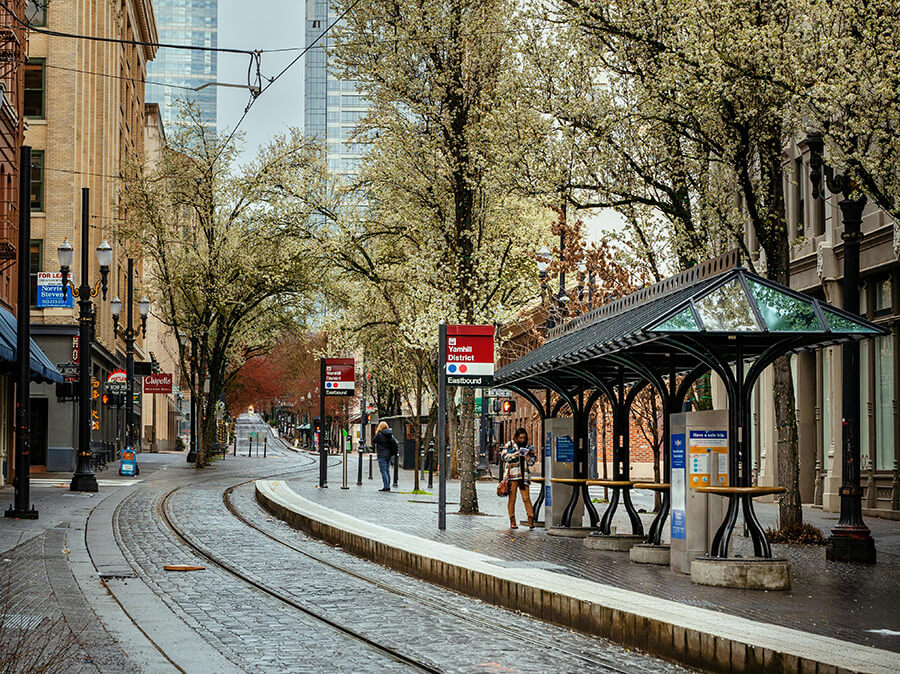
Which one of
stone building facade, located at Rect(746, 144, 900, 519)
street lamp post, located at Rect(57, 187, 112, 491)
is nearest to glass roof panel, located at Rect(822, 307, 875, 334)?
stone building facade, located at Rect(746, 144, 900, 519)

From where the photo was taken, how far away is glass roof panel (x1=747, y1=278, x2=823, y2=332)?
13297mm

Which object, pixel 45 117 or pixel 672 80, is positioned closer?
pixel 672 80

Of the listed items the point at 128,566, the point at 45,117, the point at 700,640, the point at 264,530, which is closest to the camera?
the point at 700,640

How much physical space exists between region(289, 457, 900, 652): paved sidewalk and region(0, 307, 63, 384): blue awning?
761 cm

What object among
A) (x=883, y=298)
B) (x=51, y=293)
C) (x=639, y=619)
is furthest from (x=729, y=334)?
(x=51, y=293)

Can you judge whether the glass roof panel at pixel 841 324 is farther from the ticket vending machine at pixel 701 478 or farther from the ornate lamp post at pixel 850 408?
the ornate lamp post at pixel 850 408

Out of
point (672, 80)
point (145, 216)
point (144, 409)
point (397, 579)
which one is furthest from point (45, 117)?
point (144, 409)

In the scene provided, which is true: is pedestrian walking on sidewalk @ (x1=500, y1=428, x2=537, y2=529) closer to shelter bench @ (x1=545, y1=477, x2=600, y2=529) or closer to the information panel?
shelter bench @ (x1=545, y1=477, x2=600, y2=529)

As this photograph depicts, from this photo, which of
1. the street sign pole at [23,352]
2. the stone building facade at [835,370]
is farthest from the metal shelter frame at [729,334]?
the street sign pole at [23,352]

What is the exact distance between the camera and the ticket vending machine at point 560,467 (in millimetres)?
20094

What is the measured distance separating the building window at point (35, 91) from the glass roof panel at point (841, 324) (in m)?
35.9

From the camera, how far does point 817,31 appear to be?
17812mm

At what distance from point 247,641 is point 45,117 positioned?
37320 mm

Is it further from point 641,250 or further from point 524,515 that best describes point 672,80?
point 524,515
